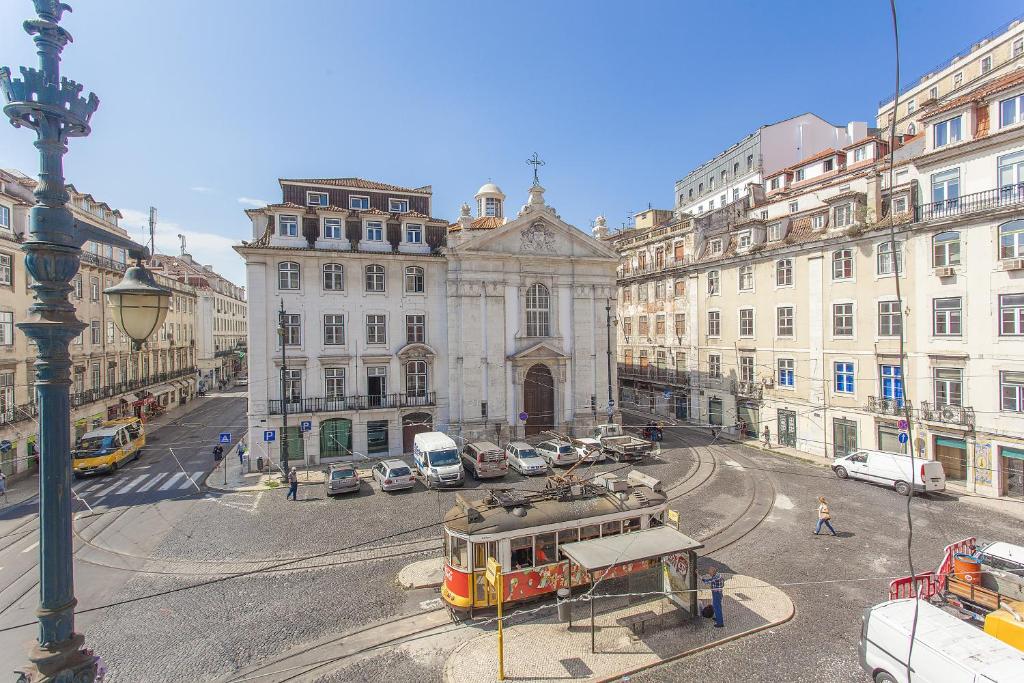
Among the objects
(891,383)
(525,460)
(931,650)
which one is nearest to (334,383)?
(525,460)

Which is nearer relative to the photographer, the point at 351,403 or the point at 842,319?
the point at 842,319

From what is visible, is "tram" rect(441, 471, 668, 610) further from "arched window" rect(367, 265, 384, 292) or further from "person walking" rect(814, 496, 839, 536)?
"arched window" rect(367, 265, 384, 292)

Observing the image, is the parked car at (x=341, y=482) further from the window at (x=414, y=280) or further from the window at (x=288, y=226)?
the window at (x=288, y=226)

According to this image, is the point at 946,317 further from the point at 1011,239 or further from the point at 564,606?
the point at 564,606

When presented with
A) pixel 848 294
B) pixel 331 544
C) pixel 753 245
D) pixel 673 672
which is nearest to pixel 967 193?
pixel 848 294

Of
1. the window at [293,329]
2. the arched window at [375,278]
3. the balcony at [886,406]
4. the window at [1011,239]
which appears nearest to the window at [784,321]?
the balcony at [886,406]

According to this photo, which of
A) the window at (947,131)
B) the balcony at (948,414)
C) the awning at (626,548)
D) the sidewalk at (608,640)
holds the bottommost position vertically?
the sidewalk at (608,640)

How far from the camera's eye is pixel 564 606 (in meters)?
13.1

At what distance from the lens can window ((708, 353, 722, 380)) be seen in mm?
36719

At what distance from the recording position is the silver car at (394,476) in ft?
78.5

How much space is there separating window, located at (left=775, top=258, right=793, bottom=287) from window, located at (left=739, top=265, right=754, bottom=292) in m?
1.92

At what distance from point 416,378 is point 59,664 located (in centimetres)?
2800

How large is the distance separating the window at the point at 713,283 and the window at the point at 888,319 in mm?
10935

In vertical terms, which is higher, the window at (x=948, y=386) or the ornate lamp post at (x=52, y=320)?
the ornate lamp post at (x=52, y=320)
